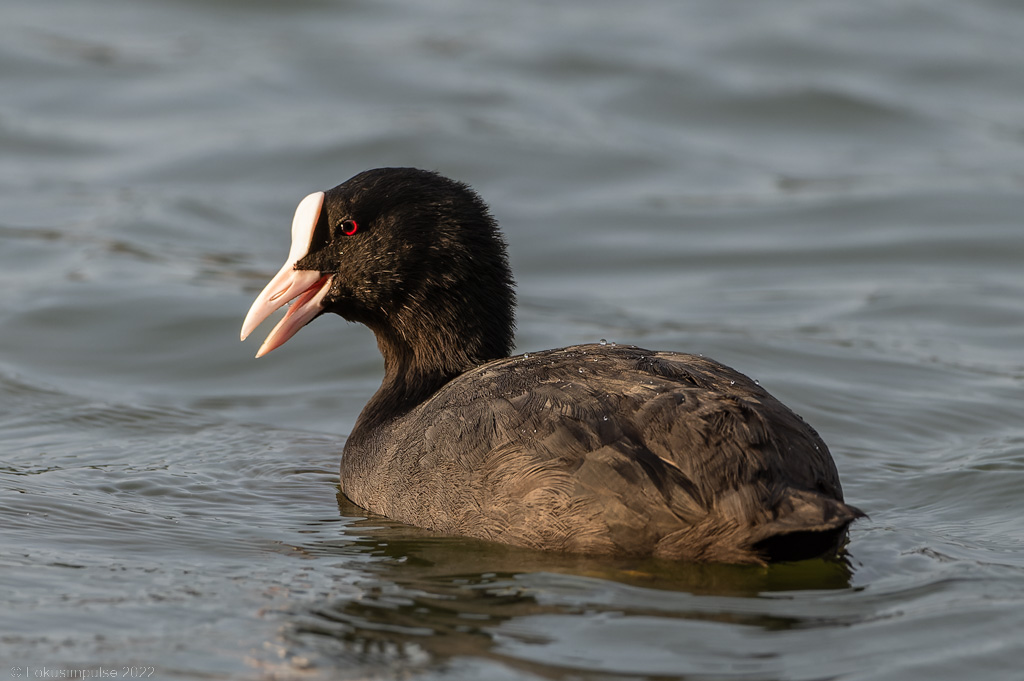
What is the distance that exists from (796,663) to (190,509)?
8.90ft

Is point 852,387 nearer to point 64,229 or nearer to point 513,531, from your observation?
point 513,531

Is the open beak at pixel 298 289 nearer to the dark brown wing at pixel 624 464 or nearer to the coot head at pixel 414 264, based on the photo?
the coot head at pixel 414 264

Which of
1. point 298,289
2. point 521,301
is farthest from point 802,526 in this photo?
point 521,301

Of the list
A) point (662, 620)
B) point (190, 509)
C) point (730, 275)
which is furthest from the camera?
point (730, 275)

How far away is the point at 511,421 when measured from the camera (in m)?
5.02

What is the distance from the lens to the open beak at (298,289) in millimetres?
6094

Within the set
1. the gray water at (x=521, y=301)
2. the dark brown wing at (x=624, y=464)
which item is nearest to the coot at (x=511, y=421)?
the dark brown wing at (x=624, y=464)

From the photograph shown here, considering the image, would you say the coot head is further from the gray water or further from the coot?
the gray water

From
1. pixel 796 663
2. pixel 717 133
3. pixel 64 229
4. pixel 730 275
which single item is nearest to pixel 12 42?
pixel 64 229

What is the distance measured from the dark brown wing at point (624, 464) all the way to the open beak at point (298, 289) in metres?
0.99

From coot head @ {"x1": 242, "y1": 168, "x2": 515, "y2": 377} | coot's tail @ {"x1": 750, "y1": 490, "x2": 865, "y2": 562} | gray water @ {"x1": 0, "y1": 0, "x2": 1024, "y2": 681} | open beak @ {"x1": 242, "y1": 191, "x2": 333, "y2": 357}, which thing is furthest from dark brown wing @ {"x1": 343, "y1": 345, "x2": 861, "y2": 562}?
open beak @ {"x1": 242, "y1": 191, "x2": 333, "y2": 357}

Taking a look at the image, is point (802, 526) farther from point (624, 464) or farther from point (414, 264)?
point (414, 264)

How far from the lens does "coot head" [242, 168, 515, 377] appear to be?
602 centimetres

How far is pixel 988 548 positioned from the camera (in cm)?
539
